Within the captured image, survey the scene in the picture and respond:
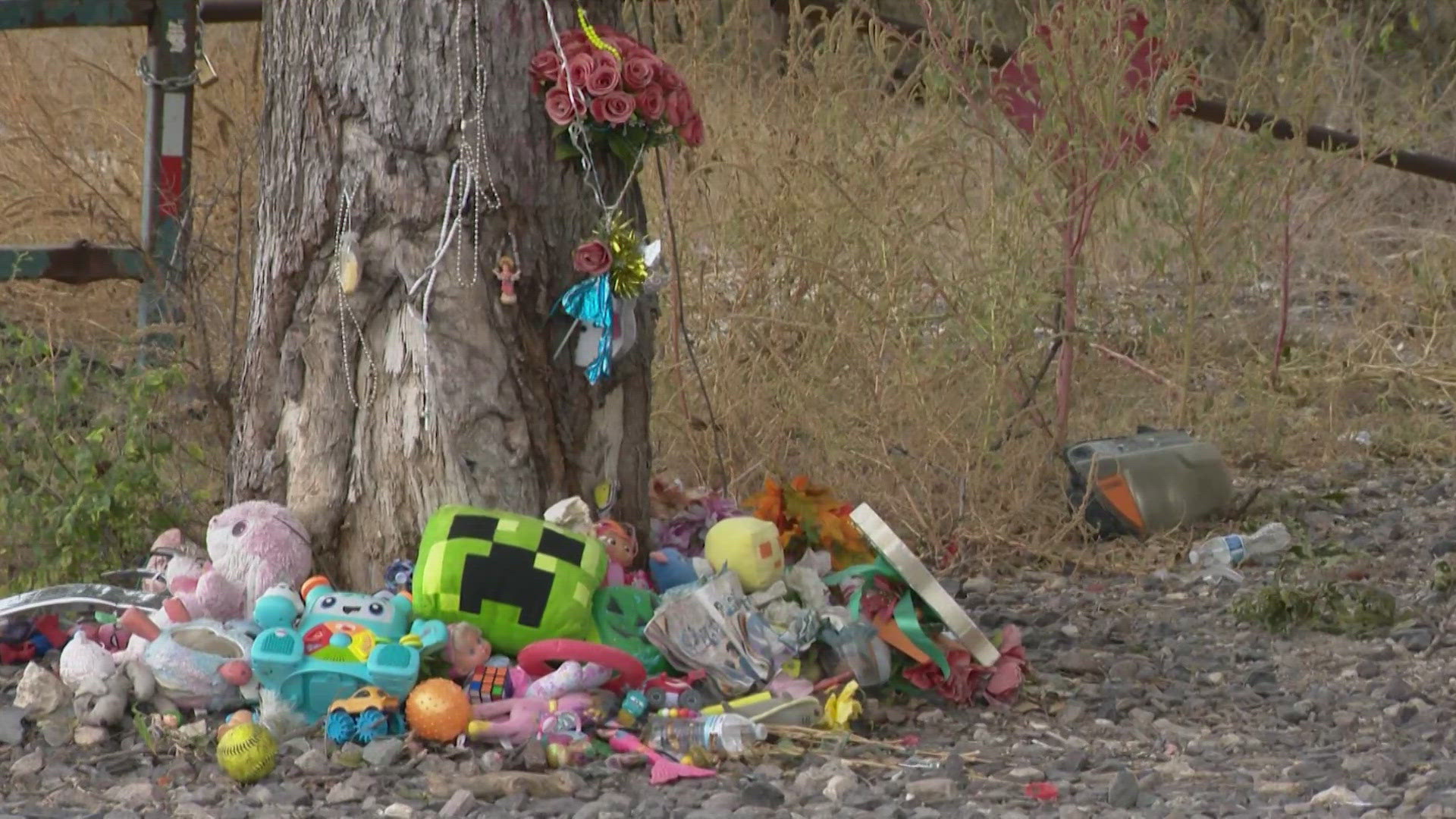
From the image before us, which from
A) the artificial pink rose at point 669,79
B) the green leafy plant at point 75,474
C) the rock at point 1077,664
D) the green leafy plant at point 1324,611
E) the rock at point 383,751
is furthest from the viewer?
the green leafy plant at point 1324,611

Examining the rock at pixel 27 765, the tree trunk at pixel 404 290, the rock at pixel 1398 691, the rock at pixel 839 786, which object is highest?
the tree trunk at pixel 404 290

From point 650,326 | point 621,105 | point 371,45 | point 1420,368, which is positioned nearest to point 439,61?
point 371,45

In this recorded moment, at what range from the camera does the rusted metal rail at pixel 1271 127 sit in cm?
588

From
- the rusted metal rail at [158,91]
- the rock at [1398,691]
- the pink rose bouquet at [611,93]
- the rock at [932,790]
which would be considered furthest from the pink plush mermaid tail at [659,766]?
the rusted metal rail at [158,91]

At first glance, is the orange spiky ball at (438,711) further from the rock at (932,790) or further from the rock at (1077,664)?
the rock at (1077,664)

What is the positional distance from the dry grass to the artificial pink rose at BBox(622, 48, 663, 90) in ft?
4.74

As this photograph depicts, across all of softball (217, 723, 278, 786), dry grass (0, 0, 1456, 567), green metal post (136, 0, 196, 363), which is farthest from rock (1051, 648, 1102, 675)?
green metal post (136, 0, 196, 363)

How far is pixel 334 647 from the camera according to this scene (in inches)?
131

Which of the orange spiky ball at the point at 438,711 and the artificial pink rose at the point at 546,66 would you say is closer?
the orange spiky ball at the point at 438,711

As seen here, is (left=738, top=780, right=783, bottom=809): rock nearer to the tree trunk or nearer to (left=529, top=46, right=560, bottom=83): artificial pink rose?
the tree trunk

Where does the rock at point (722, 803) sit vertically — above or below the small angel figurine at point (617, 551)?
below

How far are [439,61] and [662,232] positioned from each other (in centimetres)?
208

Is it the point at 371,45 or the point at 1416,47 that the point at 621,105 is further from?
the point at 1416,47

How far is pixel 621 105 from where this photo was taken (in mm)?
3658
